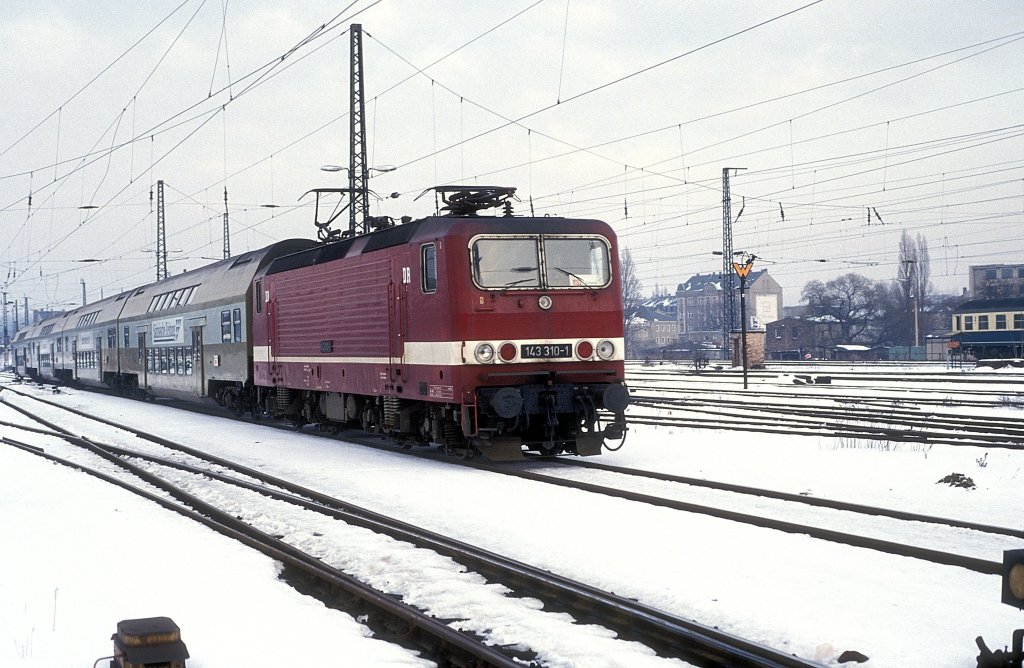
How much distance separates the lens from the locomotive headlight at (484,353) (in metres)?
12.8

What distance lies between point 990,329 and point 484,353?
4635 cm

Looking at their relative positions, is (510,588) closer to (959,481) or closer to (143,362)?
(959,481)

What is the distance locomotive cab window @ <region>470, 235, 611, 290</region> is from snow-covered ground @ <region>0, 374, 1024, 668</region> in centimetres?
263

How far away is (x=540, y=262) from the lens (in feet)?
44.2

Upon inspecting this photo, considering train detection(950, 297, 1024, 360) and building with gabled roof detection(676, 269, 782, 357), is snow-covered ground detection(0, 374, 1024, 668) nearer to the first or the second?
train detection(950, 297, 1024, 360)

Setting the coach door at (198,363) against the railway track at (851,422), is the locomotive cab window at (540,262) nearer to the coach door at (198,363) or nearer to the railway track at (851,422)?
the railway track at (851,422)

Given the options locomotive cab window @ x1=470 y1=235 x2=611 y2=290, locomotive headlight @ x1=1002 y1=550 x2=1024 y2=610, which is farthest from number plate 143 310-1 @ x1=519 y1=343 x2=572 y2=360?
locomotive headlight @ x1=1002 y1=550 x2=1024 y2=610

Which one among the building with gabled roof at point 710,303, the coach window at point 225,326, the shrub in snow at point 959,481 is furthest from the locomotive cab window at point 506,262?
the building with gabled roof at point 710,303

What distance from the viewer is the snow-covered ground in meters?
5.60

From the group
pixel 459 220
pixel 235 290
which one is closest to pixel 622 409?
pixel 459 220

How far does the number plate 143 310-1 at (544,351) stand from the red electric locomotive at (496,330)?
14mm

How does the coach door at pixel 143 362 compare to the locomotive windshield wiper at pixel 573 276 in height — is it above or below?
below

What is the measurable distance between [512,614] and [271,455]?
10.3 m

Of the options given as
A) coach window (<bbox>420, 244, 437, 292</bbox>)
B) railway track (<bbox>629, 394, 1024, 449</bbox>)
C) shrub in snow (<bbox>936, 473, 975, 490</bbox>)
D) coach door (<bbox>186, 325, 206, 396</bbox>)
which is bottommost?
shrub in snow (<bbox>936, 473, 975, 490</bbox>)
